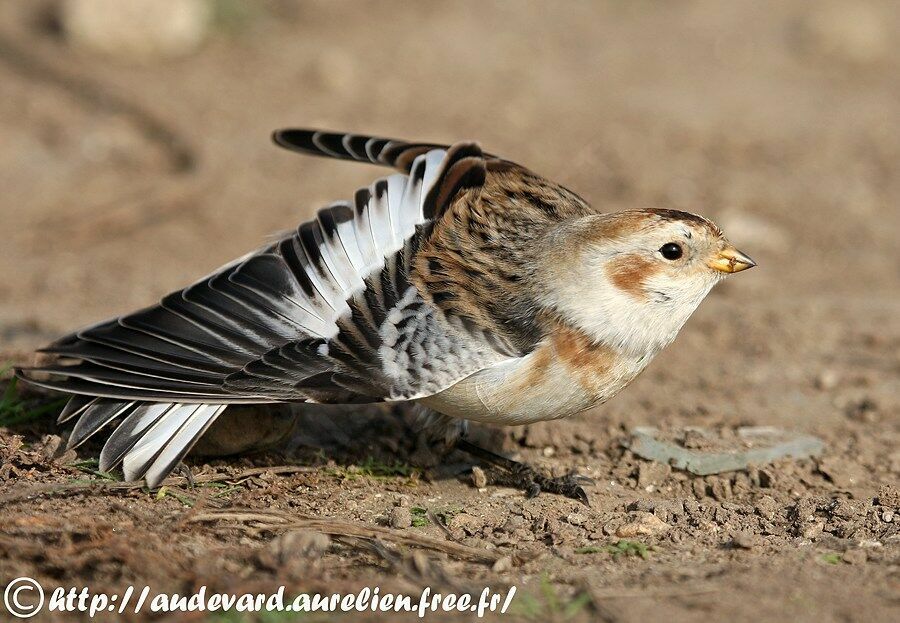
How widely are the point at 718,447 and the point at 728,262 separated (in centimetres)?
99

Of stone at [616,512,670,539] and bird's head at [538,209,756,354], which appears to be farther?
bird's head at [538,209,756,354]

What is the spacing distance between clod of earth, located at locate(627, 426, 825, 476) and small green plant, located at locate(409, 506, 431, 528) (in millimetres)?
1133

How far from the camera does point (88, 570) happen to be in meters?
3.53

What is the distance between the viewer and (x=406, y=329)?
426cm

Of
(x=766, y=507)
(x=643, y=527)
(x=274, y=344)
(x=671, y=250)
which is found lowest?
(x=643, y=527)

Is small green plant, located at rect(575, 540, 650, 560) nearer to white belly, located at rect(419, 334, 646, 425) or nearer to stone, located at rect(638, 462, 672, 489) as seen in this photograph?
white belly, located at rect(419, 334, 646, 425)

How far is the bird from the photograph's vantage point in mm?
4188

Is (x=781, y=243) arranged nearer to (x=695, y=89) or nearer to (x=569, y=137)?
(x=569, y=137)

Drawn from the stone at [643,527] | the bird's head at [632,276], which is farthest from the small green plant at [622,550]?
the bird's head at [632,276]

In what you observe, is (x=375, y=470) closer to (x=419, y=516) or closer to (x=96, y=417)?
(x=419, y=516)

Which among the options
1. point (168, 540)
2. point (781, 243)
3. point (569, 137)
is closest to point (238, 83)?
point (569, 137)

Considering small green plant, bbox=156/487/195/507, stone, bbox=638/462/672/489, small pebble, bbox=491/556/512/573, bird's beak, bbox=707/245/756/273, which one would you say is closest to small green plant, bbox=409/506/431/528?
small pebble, bbox=491/556/512/573

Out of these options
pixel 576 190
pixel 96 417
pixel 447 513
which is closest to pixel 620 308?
pixel 447 513

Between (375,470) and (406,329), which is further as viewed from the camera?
(375,470)
